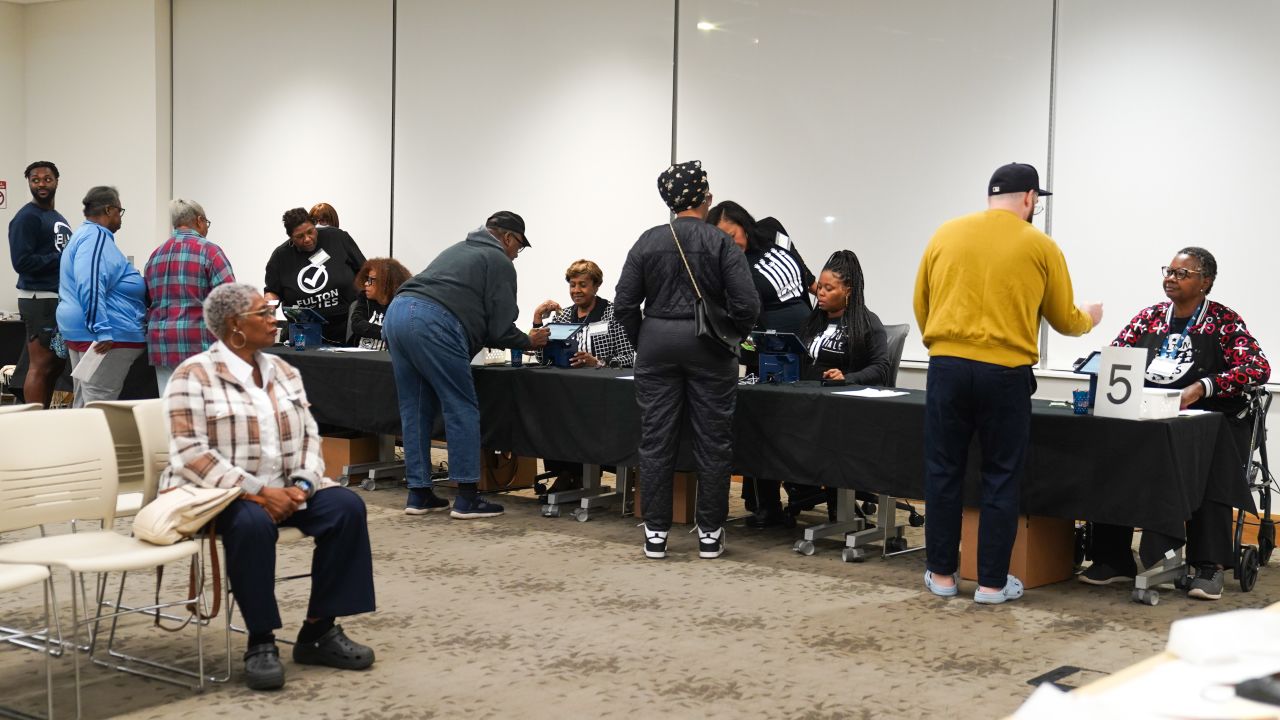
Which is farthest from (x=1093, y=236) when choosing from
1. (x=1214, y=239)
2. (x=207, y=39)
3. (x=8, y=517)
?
(x=207, y=39)

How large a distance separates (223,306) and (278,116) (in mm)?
6804

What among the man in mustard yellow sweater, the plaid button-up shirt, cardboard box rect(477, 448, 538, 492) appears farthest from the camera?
cardboard box rect(477, 448, 538, 492)

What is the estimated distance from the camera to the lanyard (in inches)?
193

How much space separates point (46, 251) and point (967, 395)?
20.1ft

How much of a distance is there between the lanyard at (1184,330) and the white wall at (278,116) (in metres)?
5.80

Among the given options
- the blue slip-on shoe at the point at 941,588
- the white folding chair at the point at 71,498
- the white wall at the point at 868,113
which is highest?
the white wall at the point at 868,113

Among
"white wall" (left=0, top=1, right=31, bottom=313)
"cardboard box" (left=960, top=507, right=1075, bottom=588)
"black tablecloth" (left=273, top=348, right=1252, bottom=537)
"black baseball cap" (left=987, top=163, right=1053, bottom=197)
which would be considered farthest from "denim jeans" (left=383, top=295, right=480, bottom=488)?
"white wall" (left=0, top=1, right=31, bottom=313)

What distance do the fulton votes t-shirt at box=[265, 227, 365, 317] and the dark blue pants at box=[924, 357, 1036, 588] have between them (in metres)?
4.27

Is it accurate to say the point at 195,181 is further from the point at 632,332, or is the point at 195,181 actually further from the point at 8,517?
the point at 8,517

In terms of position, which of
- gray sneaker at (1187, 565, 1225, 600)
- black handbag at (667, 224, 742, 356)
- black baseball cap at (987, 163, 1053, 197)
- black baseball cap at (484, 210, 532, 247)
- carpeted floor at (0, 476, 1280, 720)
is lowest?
carpeted floor at (0, 476, 1280, 720)

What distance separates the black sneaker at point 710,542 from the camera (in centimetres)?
528

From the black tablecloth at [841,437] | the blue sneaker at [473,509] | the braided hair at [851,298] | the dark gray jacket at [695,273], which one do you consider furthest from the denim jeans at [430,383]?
the braided hair at [851,298]

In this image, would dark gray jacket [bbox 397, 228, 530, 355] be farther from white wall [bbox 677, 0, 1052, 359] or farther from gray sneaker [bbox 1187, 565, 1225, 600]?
gray sneaker [bbox 1187, 565, 1225, 600]

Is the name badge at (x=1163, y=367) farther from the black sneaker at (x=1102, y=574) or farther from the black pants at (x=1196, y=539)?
the black sneaker at (x=1102, y=574)
